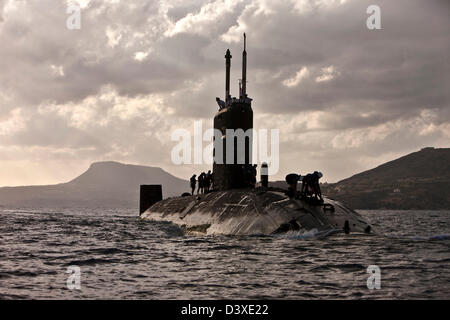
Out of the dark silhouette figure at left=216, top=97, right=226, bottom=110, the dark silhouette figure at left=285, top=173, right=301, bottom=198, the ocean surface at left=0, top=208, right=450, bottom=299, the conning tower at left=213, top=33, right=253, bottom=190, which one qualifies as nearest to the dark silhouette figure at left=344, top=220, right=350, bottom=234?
the ocean surface at left=0, top=208, right=450, bottom=299

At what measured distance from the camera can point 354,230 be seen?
70.2 ft

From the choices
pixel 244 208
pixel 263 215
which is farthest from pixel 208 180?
pixel 263 215

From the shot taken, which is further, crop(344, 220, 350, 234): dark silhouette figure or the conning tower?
the conning tower

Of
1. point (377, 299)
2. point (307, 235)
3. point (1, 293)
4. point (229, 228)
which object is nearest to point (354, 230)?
point (307, 235)

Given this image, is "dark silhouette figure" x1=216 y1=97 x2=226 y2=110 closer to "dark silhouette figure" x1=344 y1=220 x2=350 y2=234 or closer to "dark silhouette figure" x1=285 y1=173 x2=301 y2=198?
"dark silhouette figure" x1=285 y1=173 x2=301 y2=198

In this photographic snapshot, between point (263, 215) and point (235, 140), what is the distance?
333 inches

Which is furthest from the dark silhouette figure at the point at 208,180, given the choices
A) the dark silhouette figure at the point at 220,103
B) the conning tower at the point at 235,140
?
the dark silhouette figure at the point at 220,103

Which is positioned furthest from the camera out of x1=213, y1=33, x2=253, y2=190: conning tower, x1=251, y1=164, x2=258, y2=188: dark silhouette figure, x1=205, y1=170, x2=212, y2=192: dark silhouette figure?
x1=205, y1=170, x2=212, y2=192: dark silhouette figure

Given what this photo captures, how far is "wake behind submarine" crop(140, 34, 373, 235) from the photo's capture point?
21.3 metres

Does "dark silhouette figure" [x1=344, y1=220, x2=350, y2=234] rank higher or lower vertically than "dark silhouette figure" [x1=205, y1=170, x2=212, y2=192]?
lower

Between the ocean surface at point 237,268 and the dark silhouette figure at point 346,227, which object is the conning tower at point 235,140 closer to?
the ocean surface at point 237,268

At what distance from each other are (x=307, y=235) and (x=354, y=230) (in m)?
2.52

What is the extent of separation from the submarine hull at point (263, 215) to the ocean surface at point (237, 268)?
3.01ft

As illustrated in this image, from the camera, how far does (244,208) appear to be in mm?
23969
